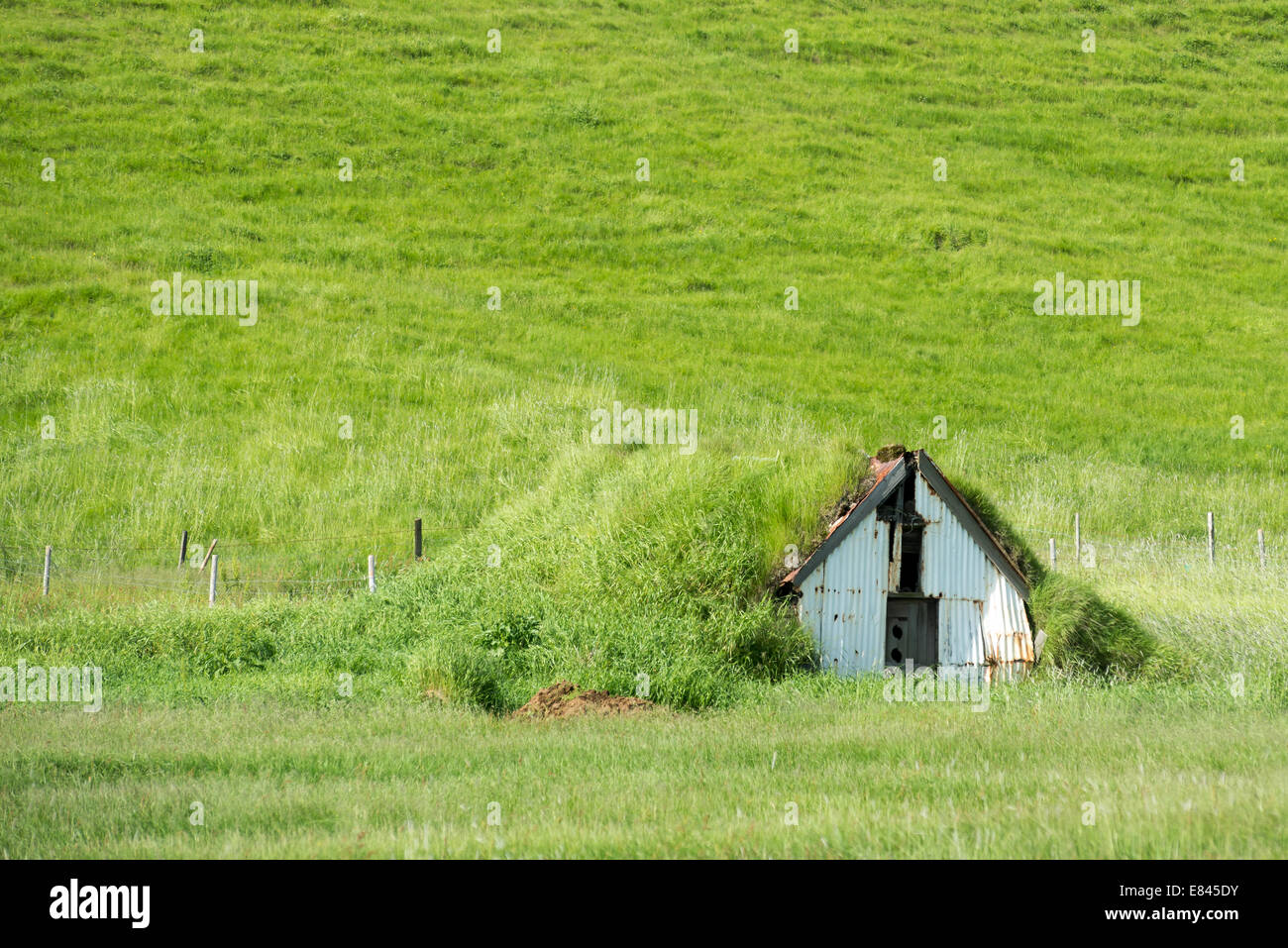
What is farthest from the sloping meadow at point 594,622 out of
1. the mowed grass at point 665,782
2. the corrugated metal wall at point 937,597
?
the mowed grass at point 665,782

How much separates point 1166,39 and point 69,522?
75272 millimetres

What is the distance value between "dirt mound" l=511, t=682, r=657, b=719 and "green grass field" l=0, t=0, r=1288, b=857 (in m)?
0.54

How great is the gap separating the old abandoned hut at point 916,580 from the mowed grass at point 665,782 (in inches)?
85.8

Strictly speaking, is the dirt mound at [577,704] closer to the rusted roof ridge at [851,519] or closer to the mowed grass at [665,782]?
the mowed grass at [665,782]

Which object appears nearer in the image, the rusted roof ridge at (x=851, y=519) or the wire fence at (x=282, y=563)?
the rusted roof ridge at (x=851, y=519)

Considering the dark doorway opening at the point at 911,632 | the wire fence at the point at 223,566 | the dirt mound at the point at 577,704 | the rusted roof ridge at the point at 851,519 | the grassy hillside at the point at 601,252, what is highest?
the grassy hillside at the point at 601,252

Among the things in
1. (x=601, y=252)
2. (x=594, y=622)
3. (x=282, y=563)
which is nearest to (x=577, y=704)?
(x=594, y=622)

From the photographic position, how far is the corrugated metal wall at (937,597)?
47.0ft

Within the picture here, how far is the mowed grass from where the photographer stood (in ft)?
20.2

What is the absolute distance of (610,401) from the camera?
101ft

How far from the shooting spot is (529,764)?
904 cm
